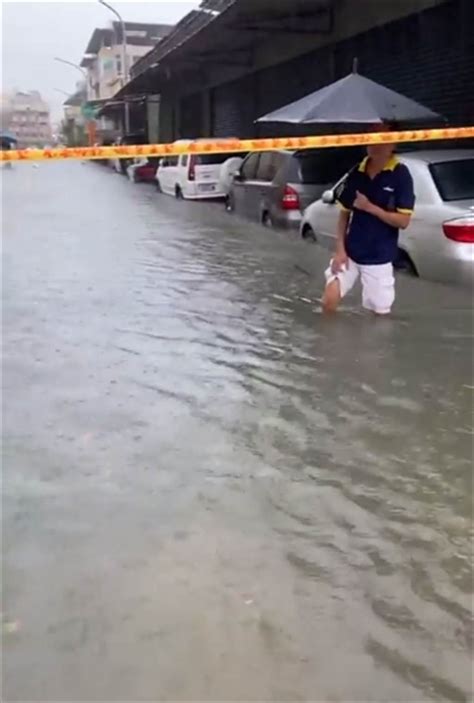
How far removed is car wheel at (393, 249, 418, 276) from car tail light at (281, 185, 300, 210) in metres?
5.03

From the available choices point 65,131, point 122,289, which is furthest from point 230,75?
point 65,131

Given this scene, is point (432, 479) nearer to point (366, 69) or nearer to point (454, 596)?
point (454, 596)

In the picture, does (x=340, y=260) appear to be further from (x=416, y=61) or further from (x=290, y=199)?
(x=416, y=61)

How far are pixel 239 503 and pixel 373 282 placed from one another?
11.0ft

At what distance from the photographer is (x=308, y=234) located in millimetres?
11961

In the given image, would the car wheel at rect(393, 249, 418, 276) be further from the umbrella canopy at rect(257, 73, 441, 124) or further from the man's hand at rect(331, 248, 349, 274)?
the umbrella canopy at rect(257, 73, 441, 124)

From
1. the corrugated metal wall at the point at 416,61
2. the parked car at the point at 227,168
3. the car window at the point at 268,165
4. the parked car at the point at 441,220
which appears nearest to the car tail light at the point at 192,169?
the parked car at the point at 227,168

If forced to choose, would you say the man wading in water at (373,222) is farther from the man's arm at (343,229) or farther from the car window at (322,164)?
the car window at (322,164)

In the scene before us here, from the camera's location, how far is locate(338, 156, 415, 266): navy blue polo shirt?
6715mm

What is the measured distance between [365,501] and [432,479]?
0.41 meters

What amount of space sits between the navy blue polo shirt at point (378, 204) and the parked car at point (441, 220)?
103 cm

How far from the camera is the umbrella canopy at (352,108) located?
32.3 feet

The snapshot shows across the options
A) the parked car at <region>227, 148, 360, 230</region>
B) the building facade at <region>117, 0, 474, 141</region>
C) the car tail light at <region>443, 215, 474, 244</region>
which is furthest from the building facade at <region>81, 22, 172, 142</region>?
the car tail light at <region>443, 215, 474, 244</region>

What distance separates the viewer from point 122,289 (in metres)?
9.70
